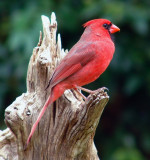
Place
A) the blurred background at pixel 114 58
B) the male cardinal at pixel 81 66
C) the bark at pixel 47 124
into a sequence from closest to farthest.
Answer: the bark at pixel 47 124, the male cardinal at pixel 81 66, the blurred background at pixel 114 58

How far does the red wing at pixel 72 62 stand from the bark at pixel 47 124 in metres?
0.12

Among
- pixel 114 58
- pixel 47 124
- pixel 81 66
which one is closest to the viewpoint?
pixel 47 124

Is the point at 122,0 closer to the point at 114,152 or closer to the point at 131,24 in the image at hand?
the point at 131,24

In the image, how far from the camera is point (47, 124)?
4.54m

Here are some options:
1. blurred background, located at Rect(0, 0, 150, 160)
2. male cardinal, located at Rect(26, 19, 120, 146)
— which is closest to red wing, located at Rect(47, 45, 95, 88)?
male cardinal, located at Rect(26, 19, 120, 146)

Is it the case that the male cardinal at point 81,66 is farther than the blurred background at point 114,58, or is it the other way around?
the blurred background at point 114,58

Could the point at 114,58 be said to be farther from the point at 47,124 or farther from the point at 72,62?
the point at 47,124

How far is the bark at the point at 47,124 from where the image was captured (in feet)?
14.3

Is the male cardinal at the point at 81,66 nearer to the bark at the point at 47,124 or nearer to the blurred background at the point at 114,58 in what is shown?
the bark at the point at 47,124

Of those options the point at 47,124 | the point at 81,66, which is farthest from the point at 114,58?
the point at 47,124

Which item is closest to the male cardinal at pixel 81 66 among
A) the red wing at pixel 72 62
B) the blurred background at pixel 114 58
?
the red wing at pixel 72 62

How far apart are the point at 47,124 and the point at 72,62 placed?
0.57 meters

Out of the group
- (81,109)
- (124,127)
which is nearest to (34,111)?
(81,109)

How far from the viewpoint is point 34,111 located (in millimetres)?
4559
